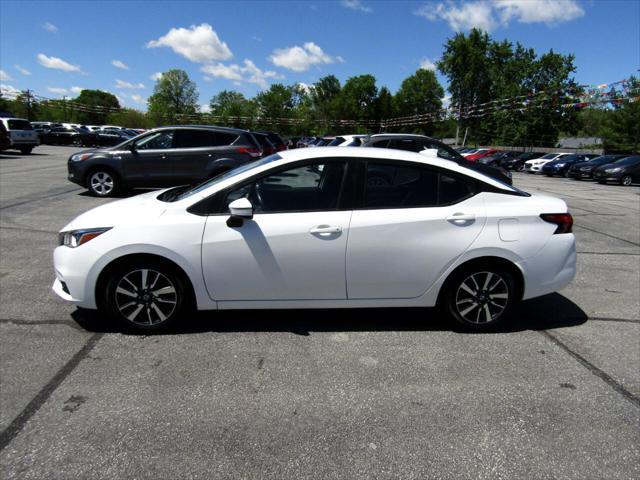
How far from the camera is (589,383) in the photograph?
326 centimetres

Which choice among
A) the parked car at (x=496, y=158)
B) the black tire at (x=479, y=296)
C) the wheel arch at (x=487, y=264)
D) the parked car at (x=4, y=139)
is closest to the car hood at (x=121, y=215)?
the wheel arch at (x=487, y=264)

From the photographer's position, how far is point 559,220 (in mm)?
3988

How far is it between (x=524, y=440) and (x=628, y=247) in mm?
6390

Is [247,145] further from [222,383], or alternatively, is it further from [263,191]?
[222,383]

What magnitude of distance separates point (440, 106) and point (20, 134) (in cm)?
9676

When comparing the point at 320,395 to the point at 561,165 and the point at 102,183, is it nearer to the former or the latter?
the point at 102,183

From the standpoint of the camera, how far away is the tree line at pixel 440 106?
195 feet

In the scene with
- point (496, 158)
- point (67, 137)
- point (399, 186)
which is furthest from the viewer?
point (67, 137)

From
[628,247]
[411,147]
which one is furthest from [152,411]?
[411,147]

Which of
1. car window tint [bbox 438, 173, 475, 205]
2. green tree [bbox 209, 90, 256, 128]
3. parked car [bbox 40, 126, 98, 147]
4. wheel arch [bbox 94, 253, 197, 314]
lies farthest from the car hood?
green tree [bbox 209, 90, 256, 128]

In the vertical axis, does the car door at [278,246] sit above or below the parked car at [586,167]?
above

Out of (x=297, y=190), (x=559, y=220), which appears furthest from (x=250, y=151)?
(x=559, y=220)

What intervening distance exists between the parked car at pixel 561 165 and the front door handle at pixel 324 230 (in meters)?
28.2

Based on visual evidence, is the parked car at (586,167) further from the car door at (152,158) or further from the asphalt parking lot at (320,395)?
the asphalt parking lot at (320,395)
